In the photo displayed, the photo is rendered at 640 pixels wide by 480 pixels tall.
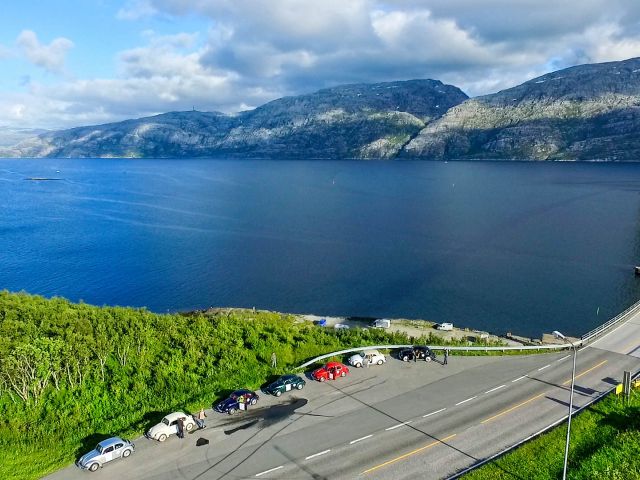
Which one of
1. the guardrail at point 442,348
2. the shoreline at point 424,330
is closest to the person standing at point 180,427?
the guardrail at point 442,348

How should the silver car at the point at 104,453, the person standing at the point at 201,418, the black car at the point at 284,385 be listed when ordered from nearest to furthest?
1. the silver car at the point at 104,453
2. the person standing at the point at 201,418
3. the black car at the point at 284,385

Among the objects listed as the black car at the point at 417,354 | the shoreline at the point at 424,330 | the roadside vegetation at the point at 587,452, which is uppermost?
the black car at the point at 417,354

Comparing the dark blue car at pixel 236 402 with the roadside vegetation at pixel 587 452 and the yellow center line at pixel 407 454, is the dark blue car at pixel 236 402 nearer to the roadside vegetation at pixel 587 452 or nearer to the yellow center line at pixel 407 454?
the yellow center line at pixel 407 454

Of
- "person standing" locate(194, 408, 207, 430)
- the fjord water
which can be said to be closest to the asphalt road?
"person standing" locate(194, 408, 207, 430)

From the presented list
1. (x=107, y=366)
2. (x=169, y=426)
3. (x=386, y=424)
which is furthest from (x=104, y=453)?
(x=386, y=424)

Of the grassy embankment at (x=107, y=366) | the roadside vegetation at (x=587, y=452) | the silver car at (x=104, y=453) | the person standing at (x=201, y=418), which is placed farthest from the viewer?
the grassy embankment at (x=107, y=366)

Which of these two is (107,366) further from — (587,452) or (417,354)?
(587,452)

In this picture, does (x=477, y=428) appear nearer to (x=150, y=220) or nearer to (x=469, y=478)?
(x=469, y=478)
